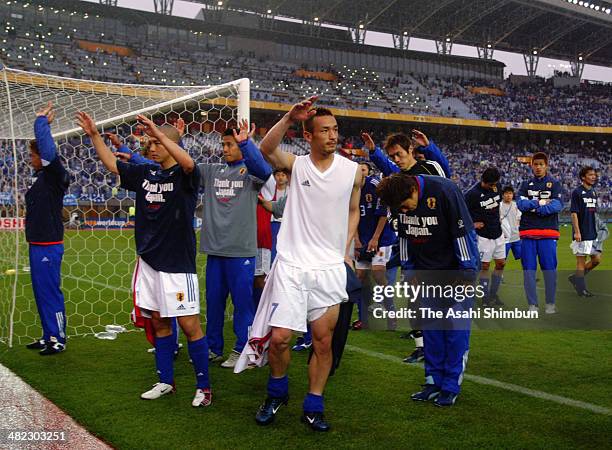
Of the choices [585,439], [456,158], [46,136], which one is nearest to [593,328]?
[585,439]

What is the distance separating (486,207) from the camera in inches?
344

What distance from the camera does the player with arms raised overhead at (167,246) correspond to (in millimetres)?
4363

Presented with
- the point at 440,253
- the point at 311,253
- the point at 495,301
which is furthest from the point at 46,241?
the point at 495,301

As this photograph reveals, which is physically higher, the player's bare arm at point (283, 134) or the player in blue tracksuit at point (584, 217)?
the player's bare arm at point (283, 134)

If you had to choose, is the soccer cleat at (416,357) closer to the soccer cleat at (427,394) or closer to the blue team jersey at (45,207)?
the soccer cleat at (427,394)

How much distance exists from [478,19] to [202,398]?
149 feet

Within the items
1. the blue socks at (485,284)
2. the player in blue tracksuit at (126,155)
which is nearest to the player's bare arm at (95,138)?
the player in blue tracksuit at (126,155)

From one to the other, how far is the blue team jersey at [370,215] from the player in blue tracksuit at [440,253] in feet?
7.79

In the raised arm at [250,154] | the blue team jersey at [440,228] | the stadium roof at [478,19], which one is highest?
the stadium roof at [478,19]

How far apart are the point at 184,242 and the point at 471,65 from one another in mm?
51660

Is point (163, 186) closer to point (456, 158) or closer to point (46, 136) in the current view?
point (46, 136)

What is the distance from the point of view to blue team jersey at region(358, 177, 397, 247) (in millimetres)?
7137

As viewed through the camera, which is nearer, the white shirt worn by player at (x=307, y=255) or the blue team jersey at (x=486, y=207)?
the white shirt worn by player at (x=307, y=255)

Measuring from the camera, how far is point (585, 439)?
378 cm
